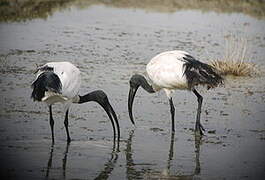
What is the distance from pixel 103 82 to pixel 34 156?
477 cm

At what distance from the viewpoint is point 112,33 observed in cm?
1939

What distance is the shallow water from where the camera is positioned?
7.96 m

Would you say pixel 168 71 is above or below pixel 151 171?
above

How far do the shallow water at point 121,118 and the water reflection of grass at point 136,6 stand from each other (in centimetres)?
269

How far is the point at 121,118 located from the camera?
405 inches

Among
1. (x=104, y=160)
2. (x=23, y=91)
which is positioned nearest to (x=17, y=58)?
(x=23, y=91)

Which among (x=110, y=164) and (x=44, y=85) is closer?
(x=110, y=164)

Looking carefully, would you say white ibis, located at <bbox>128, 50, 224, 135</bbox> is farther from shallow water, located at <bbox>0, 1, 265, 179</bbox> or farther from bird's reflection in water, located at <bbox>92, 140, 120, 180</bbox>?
bird's reflection in water, located at <bbox>92, 140, 120, 180</bbox>

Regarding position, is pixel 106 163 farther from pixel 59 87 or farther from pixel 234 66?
pixel 234 66

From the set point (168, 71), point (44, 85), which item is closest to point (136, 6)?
point (168, 71)

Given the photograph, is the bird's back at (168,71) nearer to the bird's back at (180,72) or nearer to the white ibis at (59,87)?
the bird's back at (180,72)

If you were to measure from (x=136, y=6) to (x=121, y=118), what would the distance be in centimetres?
1636

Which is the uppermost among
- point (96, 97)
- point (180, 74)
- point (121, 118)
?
point (180, 74)

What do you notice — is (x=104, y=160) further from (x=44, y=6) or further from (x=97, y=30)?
(x=44, y=6)
